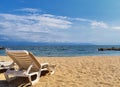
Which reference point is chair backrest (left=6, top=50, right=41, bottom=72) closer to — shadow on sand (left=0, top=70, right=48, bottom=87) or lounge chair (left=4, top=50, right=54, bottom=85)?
lounge chair (left=4, top=50, right=54, bottom=85)

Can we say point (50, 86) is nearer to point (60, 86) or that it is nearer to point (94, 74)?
point (60, 86)

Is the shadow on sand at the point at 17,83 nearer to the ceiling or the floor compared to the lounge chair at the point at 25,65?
nearer to the floor

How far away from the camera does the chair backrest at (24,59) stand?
6.77 metres

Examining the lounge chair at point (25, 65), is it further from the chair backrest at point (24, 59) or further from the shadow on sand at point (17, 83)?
the shadow on sand at point (17, 83)

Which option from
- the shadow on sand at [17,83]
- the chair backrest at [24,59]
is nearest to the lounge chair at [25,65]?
the chair backrest at [24,59]

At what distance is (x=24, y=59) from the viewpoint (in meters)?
7.05

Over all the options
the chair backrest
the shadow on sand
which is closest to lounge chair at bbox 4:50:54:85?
the chair backrest

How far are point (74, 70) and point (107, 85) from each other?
2.35 m

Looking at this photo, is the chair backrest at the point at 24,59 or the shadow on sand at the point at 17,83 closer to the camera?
the chair backrest at the point at 24,59

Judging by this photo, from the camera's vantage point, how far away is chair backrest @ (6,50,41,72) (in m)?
6.77

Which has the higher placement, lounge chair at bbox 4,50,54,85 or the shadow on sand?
lounge chair at bbox 4,50,54,85

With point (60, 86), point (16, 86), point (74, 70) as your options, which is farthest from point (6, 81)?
point (74, 70)

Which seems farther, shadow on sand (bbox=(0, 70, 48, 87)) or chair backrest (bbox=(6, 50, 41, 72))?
shadow on sand (bbox=(0, 70, 48, 87))

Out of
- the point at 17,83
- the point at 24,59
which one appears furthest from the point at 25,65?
the point at 17,83
